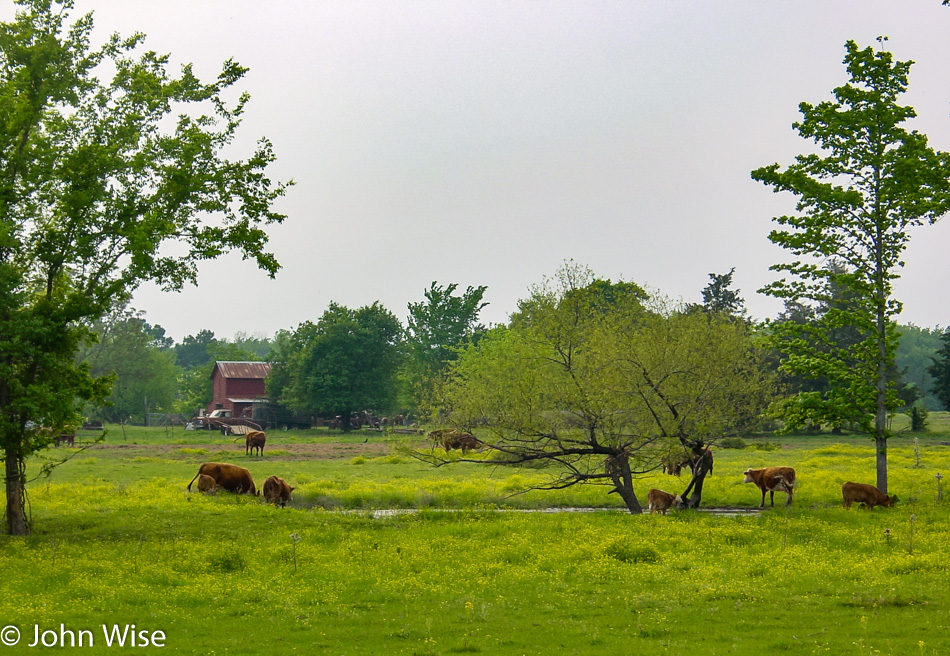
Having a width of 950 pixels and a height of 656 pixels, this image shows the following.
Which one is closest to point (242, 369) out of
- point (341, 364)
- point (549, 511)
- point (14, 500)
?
point (341, 364)

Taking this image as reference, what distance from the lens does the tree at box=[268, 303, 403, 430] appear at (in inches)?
3516

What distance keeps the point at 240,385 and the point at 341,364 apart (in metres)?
23.4

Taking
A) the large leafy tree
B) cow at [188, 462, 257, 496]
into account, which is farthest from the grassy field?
the large leafy tree

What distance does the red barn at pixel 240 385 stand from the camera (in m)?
106

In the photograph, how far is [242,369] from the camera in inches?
4296

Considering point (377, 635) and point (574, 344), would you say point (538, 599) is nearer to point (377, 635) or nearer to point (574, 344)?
point (377, 635)

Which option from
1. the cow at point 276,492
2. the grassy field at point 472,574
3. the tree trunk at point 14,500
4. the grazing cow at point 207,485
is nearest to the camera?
the grassy field at point 472,574

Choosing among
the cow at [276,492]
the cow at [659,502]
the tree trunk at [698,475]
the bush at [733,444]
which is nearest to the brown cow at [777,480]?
the tree trunk at [698,475]

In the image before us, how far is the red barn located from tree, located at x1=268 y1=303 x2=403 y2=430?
37.9 feet

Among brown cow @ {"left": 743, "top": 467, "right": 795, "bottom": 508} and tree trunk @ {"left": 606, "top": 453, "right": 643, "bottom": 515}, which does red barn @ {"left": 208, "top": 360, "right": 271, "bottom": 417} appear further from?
brown cow @ {"left": 743, "top": 467, "right": 795, "bottom": 508}

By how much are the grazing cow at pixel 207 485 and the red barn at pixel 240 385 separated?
240ft

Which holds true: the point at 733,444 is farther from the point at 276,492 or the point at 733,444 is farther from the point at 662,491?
the point at 276,492

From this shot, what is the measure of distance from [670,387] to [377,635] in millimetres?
18526

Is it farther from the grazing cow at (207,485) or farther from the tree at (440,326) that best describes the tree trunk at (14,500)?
the tree at (440,326)
